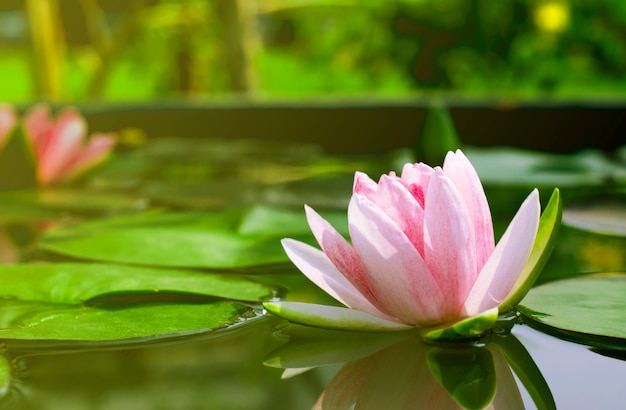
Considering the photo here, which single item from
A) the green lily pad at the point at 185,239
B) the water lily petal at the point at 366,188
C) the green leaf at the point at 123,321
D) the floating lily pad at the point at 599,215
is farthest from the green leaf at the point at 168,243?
the floating lily pad at the point at 599,215

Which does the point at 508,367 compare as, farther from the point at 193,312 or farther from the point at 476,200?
the point at 193,312

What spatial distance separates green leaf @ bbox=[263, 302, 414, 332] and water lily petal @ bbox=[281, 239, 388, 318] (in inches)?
0.4

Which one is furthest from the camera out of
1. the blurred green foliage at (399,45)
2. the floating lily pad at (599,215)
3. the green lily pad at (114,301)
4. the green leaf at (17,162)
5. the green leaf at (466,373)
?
the blurred green foliage at (399,45)

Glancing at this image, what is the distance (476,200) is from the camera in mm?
496

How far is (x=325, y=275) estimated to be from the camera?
51 centimetres

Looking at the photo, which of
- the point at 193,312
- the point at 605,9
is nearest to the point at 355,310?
the point at 193,312

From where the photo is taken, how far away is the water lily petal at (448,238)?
0.47 metres

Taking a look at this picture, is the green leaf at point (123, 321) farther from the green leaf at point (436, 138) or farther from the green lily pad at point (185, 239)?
the green leaf at point (436, 138)

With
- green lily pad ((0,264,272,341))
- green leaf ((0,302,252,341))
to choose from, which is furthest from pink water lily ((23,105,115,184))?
green leaf ((0,302,252,341))

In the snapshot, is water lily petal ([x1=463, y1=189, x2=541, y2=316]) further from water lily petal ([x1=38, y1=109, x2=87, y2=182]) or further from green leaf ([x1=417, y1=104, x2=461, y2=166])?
water lily petal ([x1=38, y1=109, x2=87, y2=182])

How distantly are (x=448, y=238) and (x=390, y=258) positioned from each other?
0.12 ft

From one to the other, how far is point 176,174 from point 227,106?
418 mm

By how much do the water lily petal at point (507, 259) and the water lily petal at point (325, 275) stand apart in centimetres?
6

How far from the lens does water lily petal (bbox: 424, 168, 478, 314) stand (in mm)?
467
